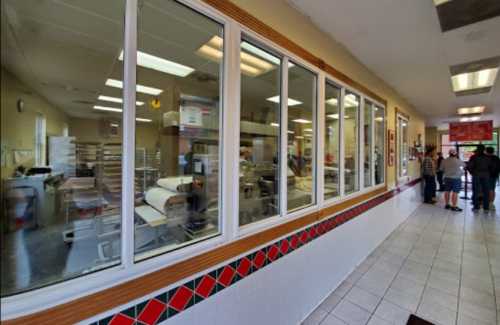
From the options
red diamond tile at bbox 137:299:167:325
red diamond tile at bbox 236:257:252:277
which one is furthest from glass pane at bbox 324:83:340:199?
red diamond tile at bbox 137:299:167:325

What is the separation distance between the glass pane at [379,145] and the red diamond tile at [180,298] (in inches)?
148

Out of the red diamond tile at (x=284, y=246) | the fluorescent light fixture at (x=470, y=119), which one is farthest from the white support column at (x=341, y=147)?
the fluorescent light fixture at (x=470, y=119)

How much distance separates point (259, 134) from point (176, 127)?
0.83 metres

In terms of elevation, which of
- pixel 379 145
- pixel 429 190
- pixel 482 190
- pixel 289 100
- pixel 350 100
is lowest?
pixel 429 190

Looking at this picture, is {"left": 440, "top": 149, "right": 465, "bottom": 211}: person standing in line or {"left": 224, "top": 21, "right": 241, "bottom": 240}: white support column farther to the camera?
{"left": 440, "top": 149, "right": 465, "bottom": 211}: person standing in line

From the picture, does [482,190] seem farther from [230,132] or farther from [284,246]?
[230,132]

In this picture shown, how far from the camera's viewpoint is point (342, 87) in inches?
115

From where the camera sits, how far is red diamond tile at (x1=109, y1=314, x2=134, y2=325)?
1.07 metres

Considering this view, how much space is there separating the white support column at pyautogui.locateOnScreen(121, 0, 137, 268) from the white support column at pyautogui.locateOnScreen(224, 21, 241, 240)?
0.57 m

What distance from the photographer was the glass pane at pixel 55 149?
102 cm

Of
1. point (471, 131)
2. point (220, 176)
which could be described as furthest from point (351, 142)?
point (471, 131)

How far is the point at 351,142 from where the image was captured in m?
3.31

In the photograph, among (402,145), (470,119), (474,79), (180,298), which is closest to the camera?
(180,298)

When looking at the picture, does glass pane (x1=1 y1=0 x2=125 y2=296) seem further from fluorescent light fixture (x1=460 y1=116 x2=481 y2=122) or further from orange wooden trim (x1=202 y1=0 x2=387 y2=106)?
fluorescent light fixture (x1=460 y1=116 x2=481 y2=122)
